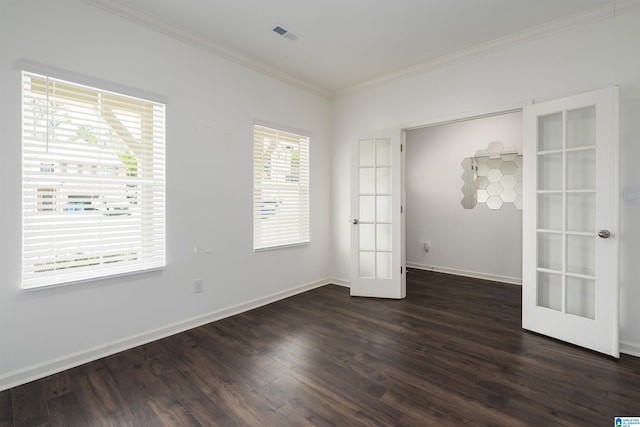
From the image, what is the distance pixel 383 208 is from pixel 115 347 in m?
3.11

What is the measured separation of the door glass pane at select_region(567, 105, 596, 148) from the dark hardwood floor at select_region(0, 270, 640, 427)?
5.64 feet

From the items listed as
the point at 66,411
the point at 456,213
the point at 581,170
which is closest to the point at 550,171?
the point at 581,170

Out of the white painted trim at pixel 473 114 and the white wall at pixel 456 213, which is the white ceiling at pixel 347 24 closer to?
the white painted trim at pixel 473 114

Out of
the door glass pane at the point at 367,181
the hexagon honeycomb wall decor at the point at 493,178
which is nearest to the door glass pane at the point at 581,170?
the door glass pane at the point at 367,181

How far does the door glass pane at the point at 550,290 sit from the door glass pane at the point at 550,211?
0.44 m

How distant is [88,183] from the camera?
91.9 inches

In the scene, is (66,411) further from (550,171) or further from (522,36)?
(522,36)

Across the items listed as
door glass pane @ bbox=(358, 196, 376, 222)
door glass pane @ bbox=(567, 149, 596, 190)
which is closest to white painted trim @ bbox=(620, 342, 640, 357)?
door glass pane @ bbox=(567, 149, 596, 190)

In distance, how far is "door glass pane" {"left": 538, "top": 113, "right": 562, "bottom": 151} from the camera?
8.85 ft

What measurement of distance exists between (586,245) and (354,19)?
2.80m

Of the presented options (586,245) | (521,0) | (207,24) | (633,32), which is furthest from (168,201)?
(633,32)

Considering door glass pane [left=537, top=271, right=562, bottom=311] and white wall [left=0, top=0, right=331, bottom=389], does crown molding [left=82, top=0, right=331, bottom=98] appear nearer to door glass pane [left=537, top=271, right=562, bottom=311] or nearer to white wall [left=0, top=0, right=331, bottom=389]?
white wall [left=0, top=0, right=331, bottom=389]

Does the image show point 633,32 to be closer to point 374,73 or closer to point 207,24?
point 374,73

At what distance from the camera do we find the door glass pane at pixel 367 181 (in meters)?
3.98
